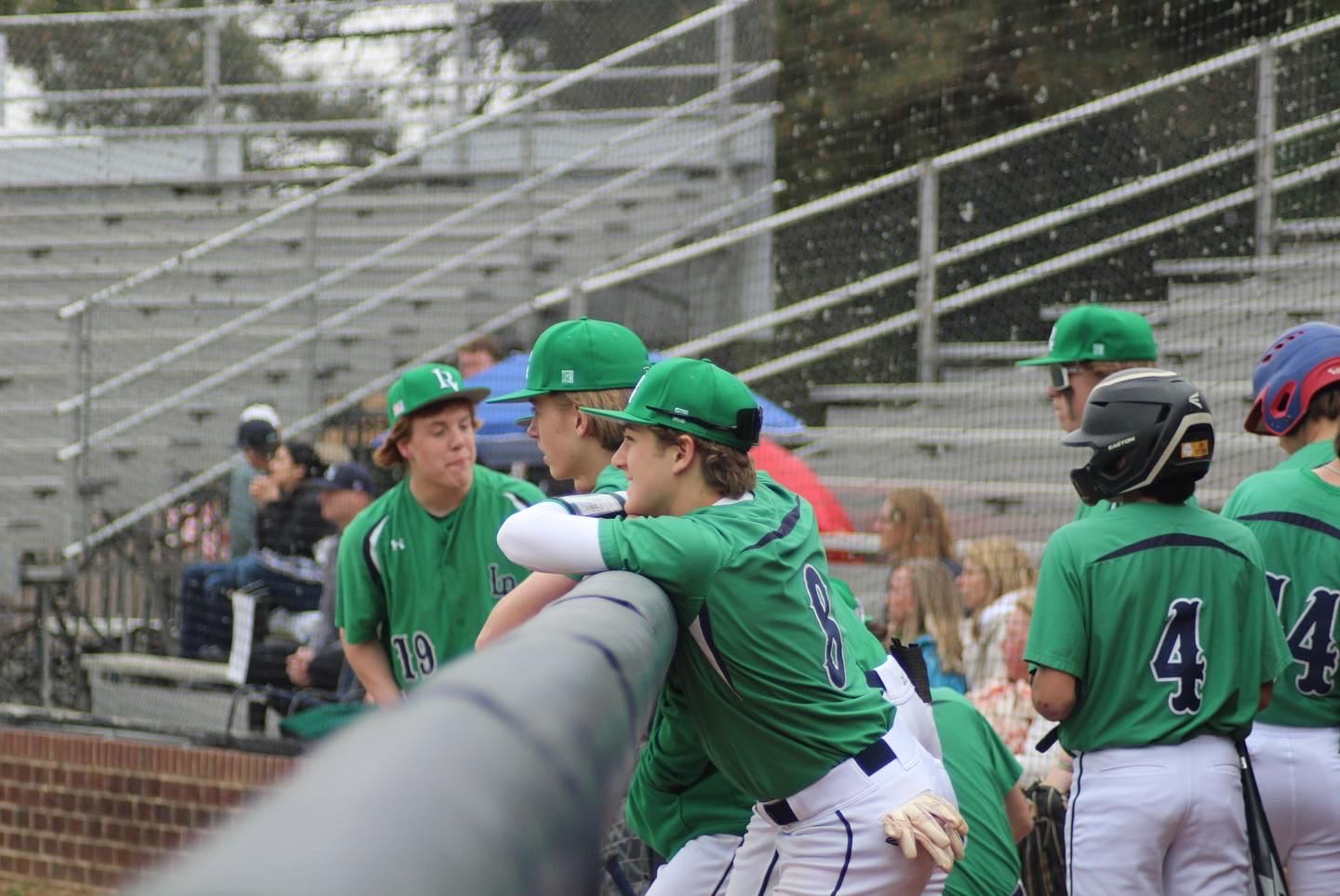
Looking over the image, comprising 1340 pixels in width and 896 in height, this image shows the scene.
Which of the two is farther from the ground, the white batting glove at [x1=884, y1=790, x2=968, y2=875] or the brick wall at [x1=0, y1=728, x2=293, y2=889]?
the white batting glove at [x1=884, y1=790, x2=968, y2=875]

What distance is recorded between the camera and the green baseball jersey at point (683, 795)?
301 cm

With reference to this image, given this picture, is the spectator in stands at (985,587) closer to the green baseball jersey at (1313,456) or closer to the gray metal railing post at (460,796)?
the green baseball jersey at (1313,456)

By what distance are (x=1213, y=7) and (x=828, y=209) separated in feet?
7.71

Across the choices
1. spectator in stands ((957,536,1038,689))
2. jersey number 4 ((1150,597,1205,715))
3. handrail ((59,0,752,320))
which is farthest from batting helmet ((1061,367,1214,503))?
handrail ((59,0,752,320))

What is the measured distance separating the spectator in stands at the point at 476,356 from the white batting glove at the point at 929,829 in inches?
224

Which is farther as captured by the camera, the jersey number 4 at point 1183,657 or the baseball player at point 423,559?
the baseball player at point 423,559

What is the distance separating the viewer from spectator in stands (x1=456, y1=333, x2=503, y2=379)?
816 cm

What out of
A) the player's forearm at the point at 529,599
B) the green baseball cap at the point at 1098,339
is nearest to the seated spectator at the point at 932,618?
the green baseball cap at the point at 1098,339

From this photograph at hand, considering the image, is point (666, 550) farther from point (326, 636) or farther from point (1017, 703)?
point (326, 636)

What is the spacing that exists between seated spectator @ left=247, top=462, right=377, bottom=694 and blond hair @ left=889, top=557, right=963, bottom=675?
7.86 feet

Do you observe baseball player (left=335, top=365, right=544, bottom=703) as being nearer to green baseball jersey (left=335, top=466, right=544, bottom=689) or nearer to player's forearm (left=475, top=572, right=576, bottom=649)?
green baseball jersey (left=335, top=466, right=544, bottom=689)

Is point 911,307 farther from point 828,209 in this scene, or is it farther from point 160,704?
point 160,704

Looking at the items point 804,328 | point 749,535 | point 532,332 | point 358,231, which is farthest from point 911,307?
point 749,535

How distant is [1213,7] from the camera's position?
829cm
